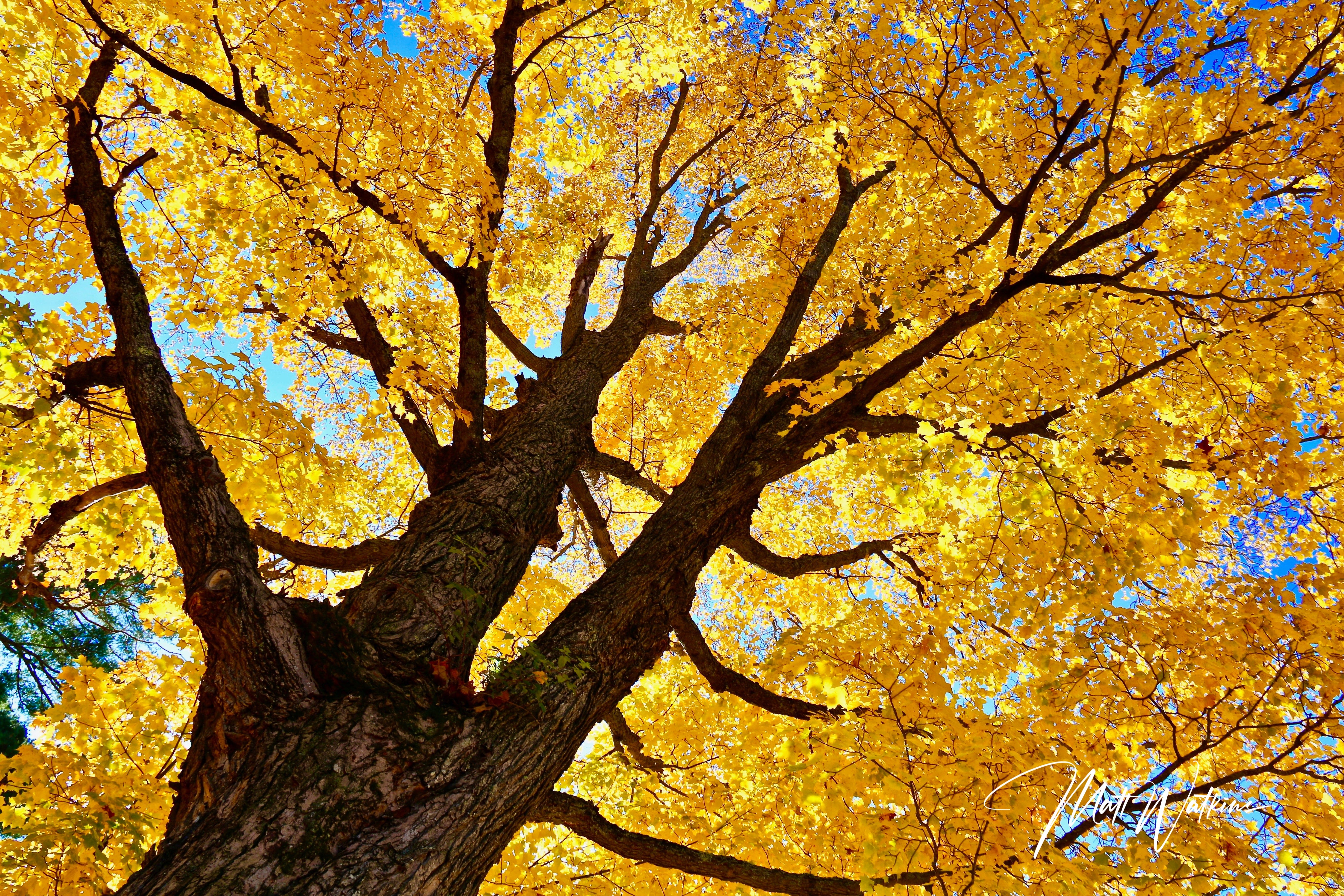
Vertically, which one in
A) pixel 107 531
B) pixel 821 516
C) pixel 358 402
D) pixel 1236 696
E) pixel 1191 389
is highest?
pixel 821 516

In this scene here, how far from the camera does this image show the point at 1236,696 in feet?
11.2

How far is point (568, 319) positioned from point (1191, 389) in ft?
21.0

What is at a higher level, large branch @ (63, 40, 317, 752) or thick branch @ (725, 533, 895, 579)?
thick branch @ (725, 533, 895, 579)

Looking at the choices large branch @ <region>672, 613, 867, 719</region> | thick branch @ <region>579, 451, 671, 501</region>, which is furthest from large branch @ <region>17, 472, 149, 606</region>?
large branch @ <region>672, 613, 867, 719</region>

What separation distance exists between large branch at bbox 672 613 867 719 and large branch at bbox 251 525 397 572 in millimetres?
2136

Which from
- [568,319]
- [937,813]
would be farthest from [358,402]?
[937,813]

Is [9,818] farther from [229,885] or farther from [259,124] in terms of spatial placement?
[259,124]

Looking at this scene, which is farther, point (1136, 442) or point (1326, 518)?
point (1326, 518)

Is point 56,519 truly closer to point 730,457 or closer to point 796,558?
point 730,457

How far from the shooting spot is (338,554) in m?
4.39

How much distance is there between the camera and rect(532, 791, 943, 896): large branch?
330 centimetres

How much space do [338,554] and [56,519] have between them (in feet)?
4.77

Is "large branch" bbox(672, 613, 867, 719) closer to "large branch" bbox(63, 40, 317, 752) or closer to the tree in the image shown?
the tree

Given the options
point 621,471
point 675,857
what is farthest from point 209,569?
point 621,471
